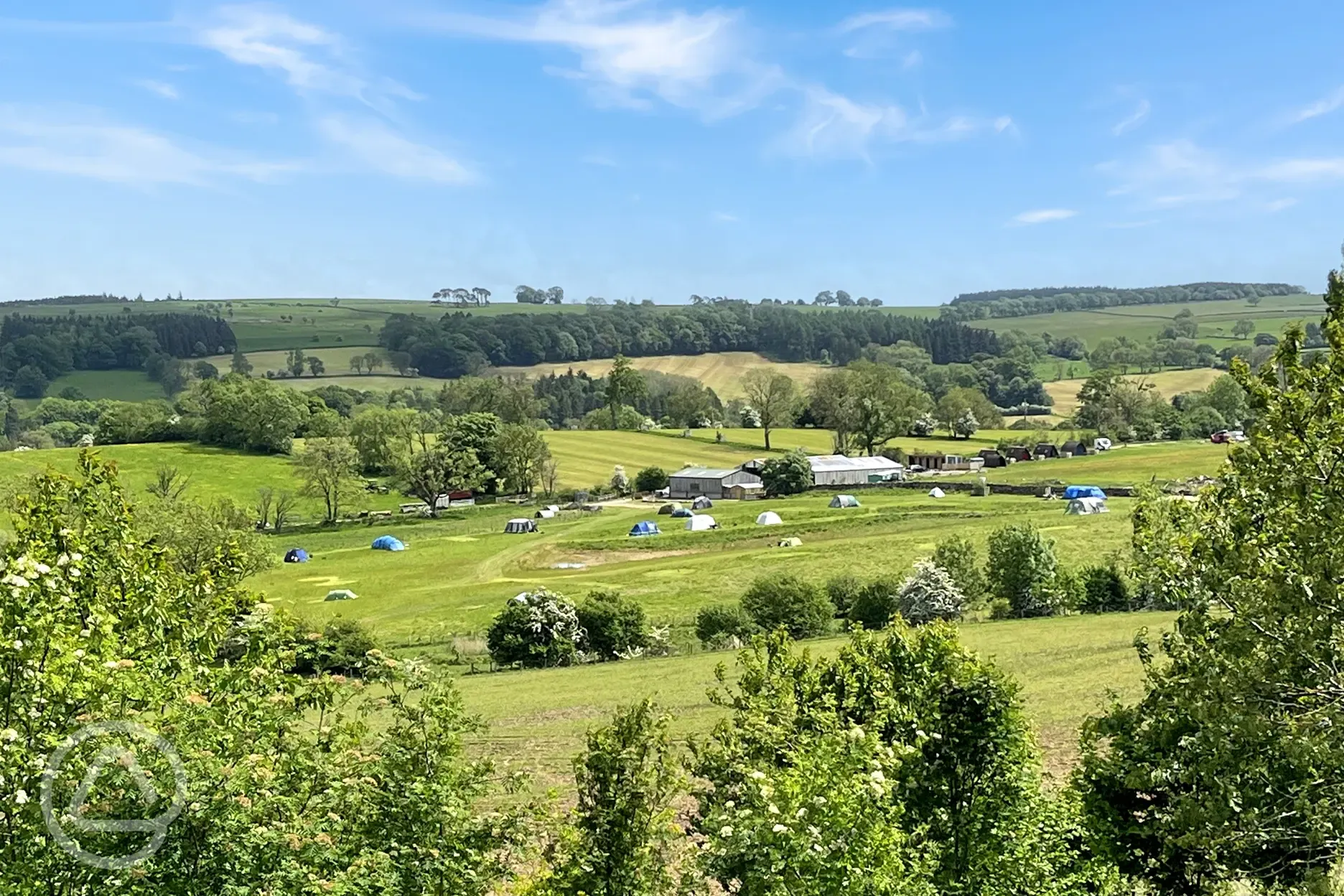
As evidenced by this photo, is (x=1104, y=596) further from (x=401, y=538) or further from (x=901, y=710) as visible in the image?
(x=401, y=538)

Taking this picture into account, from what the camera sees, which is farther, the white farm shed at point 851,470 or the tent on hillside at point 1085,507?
the white farm shed at point 851,470

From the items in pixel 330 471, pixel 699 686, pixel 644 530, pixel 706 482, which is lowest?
pixel 644 530

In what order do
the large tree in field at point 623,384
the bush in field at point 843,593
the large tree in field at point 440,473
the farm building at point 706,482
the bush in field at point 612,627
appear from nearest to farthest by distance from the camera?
the bush in field at point 612,627, the bush in field at point 843,593, the large tree in field at point 440,473, the farm building at point 706,482, the large tree in field at point 623,384

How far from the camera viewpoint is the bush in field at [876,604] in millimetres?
44562

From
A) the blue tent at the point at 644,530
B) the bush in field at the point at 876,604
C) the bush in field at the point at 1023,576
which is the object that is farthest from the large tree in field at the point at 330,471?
the bush in field at the point at 1023,576

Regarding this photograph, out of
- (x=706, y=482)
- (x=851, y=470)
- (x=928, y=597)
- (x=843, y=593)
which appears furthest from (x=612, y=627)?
(x=851, y=470)

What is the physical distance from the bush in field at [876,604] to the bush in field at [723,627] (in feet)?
17.2

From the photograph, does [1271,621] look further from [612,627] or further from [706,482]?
[706,482]

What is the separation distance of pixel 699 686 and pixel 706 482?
67.5m

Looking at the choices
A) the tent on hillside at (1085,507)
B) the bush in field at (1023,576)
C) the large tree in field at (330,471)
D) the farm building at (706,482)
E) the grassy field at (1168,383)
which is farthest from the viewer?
the grassy field at (1168,383)

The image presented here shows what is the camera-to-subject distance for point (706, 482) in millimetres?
101438

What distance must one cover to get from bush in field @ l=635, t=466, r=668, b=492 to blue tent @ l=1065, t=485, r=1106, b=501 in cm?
4222

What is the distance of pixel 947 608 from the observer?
43906mm

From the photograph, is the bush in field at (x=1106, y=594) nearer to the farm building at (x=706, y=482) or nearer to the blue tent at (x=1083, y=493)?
the blue tent at (x=1083, y=493)
